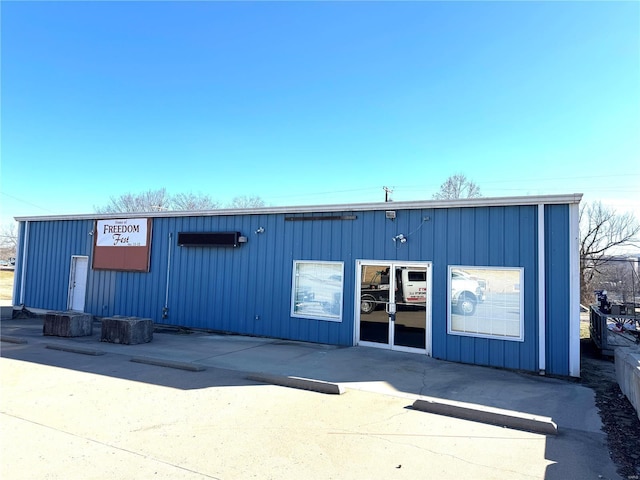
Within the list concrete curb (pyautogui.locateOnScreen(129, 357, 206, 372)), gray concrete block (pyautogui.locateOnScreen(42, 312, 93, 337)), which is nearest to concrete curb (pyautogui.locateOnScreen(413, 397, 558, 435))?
concrete curb (pyautogui.locateOnScreen(129, 357, 206, 372))

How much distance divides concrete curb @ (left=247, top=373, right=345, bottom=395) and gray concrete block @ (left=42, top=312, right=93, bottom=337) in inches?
242

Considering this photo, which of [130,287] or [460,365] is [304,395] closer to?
[460,365]

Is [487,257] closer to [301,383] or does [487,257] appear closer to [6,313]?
[301,383]

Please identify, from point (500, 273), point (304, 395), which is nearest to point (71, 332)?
point (304, 395)

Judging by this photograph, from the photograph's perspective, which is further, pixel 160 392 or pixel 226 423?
pixel 160 392

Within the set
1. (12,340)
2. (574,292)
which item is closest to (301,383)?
(574,292)

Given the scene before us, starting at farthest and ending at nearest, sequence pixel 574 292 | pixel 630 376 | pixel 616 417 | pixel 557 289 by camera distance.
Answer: pixel 557 289
pixel 574 292
pixel 630 376
pixel 616 417

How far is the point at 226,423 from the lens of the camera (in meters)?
4.74

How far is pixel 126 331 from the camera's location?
9547 mm

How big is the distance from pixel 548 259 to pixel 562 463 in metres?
4.92

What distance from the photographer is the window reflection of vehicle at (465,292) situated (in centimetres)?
863

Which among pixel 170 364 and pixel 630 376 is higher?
pixel 630 376

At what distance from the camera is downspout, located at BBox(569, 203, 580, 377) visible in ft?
24.9

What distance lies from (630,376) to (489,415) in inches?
91.2
